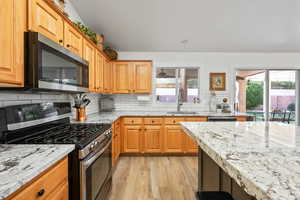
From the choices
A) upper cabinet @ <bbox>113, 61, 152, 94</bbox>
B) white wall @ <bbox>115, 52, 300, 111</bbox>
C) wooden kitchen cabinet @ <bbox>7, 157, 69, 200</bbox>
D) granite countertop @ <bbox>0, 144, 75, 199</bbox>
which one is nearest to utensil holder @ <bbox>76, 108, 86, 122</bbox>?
granite countertop @ <bbox>0, 144, 75, 199</bbox>

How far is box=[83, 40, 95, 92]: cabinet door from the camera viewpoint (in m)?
2.45

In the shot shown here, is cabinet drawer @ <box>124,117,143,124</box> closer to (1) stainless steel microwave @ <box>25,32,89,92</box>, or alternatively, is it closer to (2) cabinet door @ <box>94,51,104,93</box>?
(2) cabinet door @ <box>94,51,104,93</box>

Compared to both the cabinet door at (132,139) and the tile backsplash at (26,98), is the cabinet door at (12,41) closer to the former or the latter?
the tile backsplash at (26,98)

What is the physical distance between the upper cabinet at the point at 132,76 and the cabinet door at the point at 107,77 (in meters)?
0.13

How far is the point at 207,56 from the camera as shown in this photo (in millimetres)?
4281

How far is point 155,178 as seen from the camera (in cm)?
266

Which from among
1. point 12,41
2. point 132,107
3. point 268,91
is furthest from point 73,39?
point 268,91

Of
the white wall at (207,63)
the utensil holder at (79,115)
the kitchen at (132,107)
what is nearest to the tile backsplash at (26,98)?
the kitchen at (132,107)

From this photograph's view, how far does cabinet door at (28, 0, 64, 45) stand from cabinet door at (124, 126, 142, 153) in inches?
87.9

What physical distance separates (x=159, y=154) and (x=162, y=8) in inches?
108

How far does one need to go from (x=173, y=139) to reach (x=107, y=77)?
185 cm

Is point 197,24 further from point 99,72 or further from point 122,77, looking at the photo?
point 99,72

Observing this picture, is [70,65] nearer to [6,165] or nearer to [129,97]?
[6,165]


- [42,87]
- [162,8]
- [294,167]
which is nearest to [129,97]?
[162,8]
